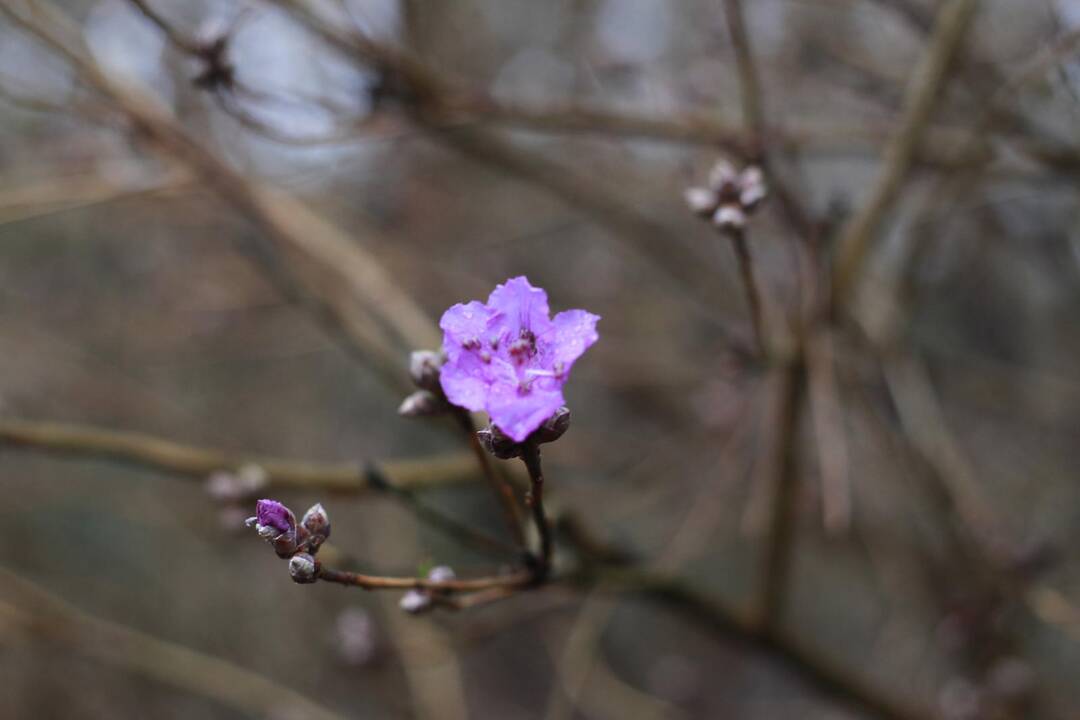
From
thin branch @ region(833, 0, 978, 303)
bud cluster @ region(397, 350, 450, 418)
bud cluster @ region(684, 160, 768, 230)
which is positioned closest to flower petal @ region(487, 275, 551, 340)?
bud cluster @ region(397, 350, 450, 418)

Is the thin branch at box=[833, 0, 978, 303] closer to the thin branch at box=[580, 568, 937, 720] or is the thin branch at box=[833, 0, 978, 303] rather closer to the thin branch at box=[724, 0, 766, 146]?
→ the thin branch at box=[724, 0, 766, 146]

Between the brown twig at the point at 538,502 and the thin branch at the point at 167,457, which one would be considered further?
the thin branch at the point at 167,457

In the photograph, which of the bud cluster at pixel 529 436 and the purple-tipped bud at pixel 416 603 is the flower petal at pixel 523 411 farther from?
the purple-tipped bud at pixel 416 603

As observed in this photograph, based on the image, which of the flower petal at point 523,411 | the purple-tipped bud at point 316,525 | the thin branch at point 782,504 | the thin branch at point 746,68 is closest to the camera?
the flower petal at point 523,411

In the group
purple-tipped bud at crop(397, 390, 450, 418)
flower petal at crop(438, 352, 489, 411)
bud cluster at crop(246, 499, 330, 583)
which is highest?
purple-tipped bud at crop(397, 390, 450, 418)

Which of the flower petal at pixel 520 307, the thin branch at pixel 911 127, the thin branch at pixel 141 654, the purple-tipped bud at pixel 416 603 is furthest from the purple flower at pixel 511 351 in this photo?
the thin branch at pixel 141 654
